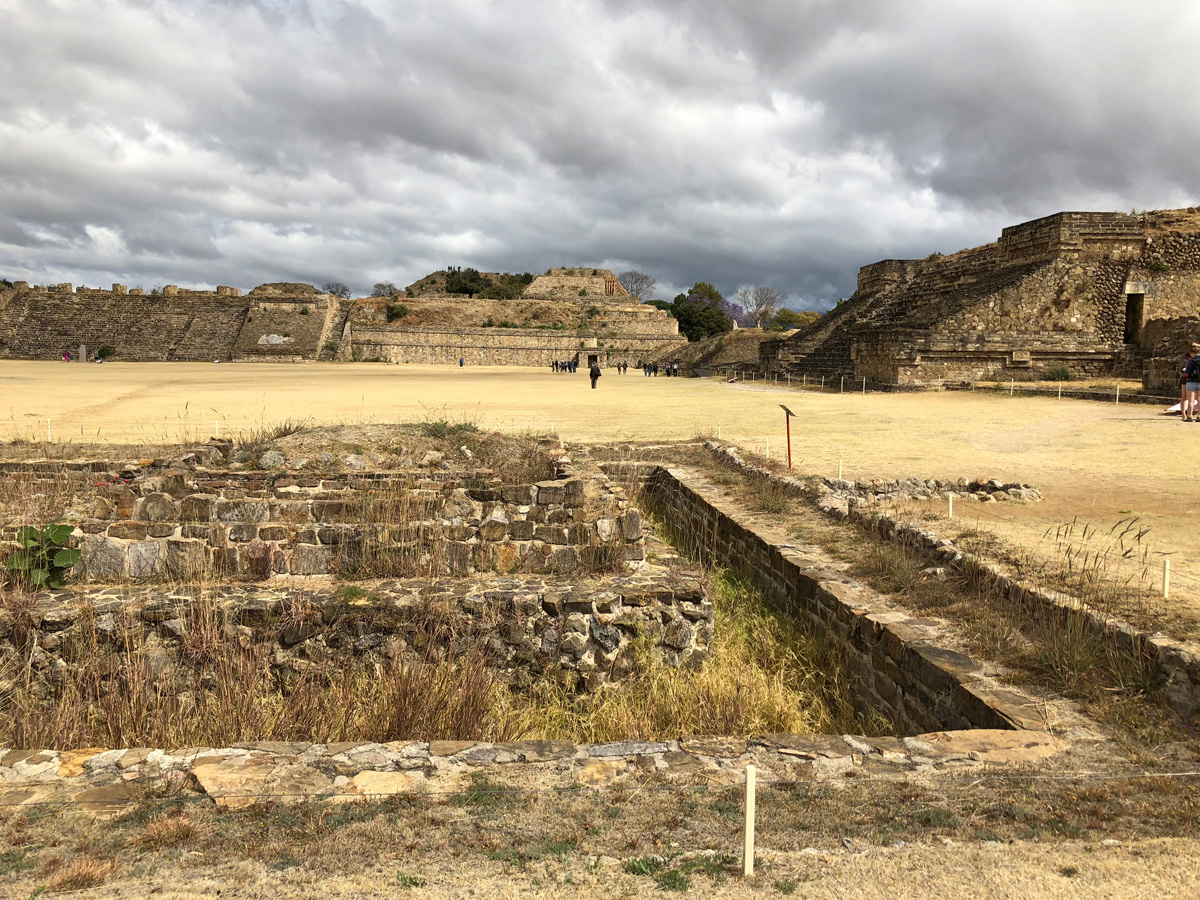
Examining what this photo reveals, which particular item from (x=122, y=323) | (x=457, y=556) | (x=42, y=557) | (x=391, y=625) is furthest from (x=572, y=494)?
(x=122, y=323)

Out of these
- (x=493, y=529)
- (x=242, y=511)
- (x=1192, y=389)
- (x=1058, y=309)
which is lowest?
(x=493, y=529)

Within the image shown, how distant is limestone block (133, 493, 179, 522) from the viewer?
588 cm

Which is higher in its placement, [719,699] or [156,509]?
[156,509]

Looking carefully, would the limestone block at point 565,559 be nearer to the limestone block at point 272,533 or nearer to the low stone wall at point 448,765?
the limestone block at point 272,533

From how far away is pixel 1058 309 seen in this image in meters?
27.4

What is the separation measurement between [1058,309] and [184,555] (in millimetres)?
30072

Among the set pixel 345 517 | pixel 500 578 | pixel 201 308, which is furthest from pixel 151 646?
pixel 201 308

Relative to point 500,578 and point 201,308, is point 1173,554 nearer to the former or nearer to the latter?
point 500,578

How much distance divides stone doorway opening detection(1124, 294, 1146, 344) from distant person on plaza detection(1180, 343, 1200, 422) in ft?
44.0

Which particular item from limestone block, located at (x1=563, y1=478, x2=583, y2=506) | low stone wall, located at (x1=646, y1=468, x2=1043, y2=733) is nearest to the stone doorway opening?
low stone wall, located at (x1=646, y1=468, x2=1043, y2=733)

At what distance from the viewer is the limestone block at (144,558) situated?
17.6ft

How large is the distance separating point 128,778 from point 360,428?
9012 millimetres

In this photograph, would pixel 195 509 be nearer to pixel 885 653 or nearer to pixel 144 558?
pixel 144 558

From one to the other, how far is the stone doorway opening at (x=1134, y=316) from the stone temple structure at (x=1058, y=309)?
35 millimetres
